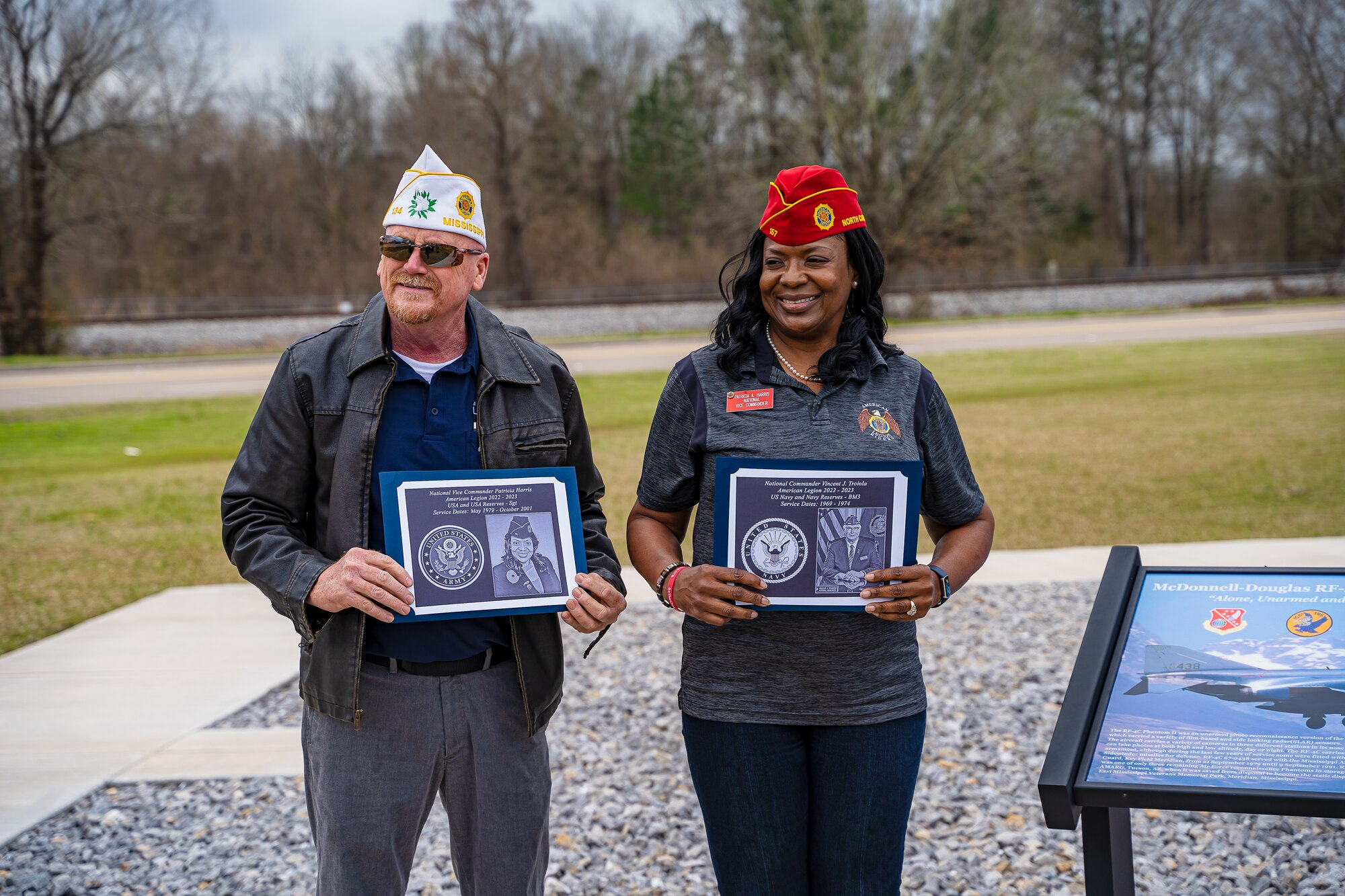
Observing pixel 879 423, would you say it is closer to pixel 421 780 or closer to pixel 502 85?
pixel 421 780

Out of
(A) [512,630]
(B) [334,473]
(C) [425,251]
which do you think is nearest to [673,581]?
(A) [512,630]

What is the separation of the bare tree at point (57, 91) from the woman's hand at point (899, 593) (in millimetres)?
37163

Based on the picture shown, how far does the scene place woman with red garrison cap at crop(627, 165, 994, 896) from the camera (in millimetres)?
2605

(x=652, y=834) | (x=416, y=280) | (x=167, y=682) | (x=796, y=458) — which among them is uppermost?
(x=416, y=280)

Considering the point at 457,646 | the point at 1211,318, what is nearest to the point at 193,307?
the point at 1211,318

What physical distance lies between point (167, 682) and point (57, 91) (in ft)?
116

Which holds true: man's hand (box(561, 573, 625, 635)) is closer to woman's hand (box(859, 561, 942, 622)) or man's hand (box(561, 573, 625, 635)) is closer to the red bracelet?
the red bracelet

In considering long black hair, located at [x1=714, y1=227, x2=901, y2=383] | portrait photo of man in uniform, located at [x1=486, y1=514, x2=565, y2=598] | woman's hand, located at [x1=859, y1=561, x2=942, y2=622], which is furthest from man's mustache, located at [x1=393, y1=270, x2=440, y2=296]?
woman's hand, located at [x1=859, y1=561, x2=942, y2=622]

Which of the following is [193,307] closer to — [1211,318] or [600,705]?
[1211,318]

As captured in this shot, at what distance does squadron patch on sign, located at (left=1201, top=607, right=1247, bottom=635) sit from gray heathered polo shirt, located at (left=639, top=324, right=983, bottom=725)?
62cm

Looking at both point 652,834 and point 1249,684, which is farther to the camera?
point 652,834

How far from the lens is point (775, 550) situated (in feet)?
8.37

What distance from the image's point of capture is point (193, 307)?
44.1 m

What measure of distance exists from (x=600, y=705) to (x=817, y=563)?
3.72m
